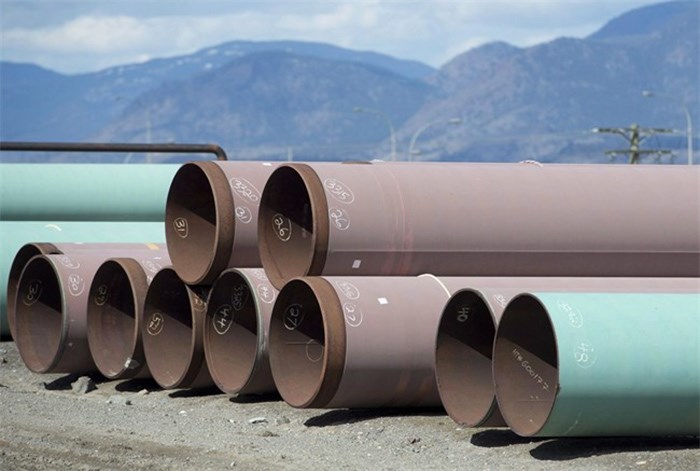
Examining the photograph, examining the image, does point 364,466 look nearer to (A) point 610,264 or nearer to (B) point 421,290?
(B) point 421,290

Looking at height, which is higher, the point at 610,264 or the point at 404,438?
the point at 610,264

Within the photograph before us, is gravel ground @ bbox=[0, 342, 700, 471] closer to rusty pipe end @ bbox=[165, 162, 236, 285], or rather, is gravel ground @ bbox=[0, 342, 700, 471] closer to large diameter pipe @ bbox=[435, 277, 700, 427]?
large diameter pipe @ bbox=[435, 277, 700, 427]

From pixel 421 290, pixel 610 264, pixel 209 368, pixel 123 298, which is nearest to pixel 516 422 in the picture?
pixel 421 290

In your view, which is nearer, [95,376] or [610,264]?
[610,264]

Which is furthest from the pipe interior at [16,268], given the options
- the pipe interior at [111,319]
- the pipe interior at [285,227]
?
the pipe interior at [285,227]

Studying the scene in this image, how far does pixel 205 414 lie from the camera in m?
12.9

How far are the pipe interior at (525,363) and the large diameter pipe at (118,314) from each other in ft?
16.5

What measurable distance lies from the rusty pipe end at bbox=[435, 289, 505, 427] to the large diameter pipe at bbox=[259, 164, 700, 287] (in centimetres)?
111

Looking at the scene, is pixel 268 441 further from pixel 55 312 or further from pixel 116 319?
pixel 55 312

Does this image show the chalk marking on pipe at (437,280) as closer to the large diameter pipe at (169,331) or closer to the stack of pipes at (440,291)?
the stack of pipes at (440,291)

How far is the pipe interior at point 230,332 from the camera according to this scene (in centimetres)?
1354

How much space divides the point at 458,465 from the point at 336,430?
178 centimetres

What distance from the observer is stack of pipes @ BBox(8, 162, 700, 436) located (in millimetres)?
9977

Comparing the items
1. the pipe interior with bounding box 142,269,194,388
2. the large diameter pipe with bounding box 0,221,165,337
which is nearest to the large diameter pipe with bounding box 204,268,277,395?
the pipe interior with bounding box 142,269,194,388
